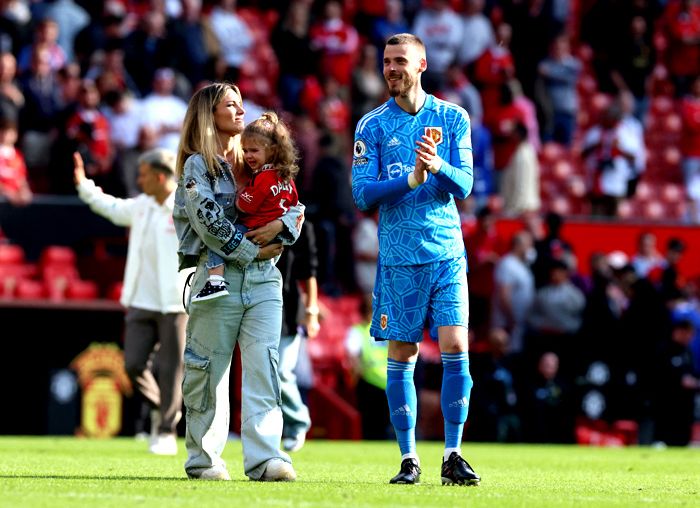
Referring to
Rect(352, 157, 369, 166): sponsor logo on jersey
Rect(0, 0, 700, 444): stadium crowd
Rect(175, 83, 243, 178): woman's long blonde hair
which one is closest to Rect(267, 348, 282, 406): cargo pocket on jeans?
Rect(175, 83, 243, 178): woman's long blonde hair

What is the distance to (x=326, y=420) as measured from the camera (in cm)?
1725

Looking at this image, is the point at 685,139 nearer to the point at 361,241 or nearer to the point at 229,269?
the point at 361,241

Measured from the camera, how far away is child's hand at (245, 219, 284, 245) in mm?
8414

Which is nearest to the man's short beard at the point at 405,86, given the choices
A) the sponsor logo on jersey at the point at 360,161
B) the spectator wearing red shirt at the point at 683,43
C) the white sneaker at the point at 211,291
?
the sponsor logo on jersey at the point at 360,161

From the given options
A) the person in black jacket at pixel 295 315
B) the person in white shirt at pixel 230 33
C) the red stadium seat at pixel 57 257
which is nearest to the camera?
the person in black jacket at pixel 295 315

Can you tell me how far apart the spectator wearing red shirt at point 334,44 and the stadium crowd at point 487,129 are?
0.10 ft

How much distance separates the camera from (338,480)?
9.17m

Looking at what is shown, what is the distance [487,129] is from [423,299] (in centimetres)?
1410

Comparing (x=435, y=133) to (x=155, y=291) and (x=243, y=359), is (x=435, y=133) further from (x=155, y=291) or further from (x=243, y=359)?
(x=155, y=291)

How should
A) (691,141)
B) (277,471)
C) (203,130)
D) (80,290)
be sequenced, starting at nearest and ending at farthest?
(277,471), (203,130), (80,290), (691,141)

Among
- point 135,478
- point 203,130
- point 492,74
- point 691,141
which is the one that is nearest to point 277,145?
point 203,130

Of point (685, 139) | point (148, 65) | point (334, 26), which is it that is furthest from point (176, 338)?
point (685, 139)

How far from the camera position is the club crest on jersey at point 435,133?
8570mm

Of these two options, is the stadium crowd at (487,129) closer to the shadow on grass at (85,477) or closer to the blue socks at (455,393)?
the shadow on grass at (85,477)
